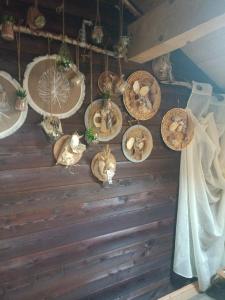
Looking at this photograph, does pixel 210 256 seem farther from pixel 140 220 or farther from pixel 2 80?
pixel 2 80

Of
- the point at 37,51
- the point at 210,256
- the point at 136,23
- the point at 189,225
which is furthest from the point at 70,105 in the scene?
the point at 210,256

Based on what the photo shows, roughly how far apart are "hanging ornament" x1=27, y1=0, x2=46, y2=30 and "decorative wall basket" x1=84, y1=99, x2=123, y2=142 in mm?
498

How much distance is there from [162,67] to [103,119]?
576 mm

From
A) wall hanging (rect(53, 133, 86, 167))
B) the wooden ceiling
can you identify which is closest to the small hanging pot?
the wooden ceiling

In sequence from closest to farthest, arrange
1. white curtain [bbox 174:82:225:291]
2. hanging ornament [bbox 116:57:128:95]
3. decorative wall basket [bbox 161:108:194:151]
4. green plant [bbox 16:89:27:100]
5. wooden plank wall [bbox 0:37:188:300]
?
green plant [bbox 16:89:27:100], wooden plank wall [bbox 0:37:188:300], hanging ornament [bbox 116:57:128:95], decorative wall basket [bbox 161:108:194:151], white curtain [bbox 174:82:225:291]

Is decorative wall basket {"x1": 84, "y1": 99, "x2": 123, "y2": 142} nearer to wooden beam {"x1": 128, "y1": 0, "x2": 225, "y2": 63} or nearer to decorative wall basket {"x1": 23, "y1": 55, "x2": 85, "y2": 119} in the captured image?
decorative wall basket {"x1": 23, "y1": 55, "x2": 85, "y2": 119}

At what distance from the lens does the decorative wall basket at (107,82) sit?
1.59m

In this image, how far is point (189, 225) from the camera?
2084 millimetres

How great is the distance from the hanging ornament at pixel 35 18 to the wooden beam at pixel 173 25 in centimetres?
55

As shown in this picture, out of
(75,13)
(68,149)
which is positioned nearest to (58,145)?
(68,149)

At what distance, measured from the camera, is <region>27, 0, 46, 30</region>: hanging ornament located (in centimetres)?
129

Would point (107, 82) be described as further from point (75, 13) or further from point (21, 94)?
point (21, 94)

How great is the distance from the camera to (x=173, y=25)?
4.31ft

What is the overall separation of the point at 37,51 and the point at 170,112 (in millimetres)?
1016
